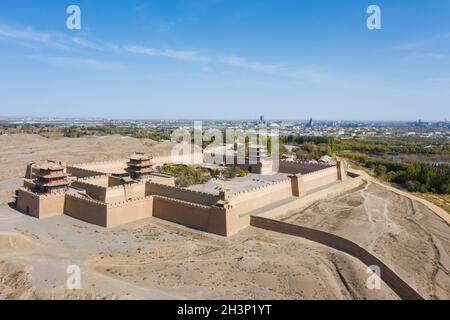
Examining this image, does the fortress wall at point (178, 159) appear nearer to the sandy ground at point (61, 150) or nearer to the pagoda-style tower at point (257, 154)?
the pagoda-style tower at point (257, 154)

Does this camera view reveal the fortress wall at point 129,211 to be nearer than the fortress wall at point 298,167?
Yes

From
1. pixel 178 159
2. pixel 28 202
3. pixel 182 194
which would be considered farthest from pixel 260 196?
pixel 178 159

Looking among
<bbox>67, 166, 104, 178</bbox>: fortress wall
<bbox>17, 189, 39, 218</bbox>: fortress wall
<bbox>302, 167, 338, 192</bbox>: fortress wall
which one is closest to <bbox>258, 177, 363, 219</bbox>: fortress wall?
<bbox>302, 167, 338, 192</bbox>: fortress wall

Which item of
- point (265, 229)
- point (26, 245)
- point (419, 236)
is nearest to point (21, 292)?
point (26, 245)

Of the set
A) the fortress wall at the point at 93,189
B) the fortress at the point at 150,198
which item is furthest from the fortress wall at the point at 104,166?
the fortress wall at the point at 93,189

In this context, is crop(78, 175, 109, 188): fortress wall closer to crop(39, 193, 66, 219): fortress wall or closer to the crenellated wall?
crop(39, 193, 66, 219): fortress wall

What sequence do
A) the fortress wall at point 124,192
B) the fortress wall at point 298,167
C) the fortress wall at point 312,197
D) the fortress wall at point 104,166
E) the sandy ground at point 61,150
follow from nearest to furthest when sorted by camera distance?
1. the fortress wall at point 312,197
2. the fortress wall at point 124,192
3. the fortress wall at point 104,166
4. the fortress wall at point 298,167
5. the sandy ground at point 61,150

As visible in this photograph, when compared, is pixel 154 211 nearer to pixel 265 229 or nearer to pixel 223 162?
pixel 265 229

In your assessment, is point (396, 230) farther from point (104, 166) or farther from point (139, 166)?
point (104, 166)
